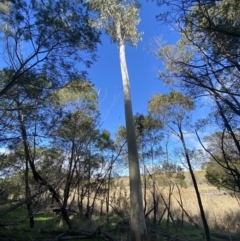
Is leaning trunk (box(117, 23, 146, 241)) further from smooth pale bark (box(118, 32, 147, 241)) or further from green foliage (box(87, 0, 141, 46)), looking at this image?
green foliage (box(87, 0, 141, 46))

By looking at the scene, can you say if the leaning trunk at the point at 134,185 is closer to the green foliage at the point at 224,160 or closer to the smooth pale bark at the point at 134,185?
the smooth pale bark at the point at 134,185

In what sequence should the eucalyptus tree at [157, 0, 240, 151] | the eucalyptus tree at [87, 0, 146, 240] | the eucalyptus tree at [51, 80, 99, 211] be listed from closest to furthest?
1. the eucalyptus tree at [157, 0, 240, 151]
2. the eucalyptus tree at [87, 0, 146, 240]
3. the eucalyptus tree at [51, 80, 99, 211]

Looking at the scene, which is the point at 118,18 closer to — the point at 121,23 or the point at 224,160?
the point at 121,23

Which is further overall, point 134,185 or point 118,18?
point 118,18

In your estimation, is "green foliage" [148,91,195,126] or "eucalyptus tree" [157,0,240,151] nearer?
"eucalyptus tree" [157,0,240,151]

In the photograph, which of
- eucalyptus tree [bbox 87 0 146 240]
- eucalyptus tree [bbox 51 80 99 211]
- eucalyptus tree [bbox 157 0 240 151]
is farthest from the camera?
eucalyptus tree [bbox 51 80 99 211]

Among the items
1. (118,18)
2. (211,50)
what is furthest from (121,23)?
(211,50)

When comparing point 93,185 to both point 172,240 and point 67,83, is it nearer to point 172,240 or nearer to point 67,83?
point 172,240

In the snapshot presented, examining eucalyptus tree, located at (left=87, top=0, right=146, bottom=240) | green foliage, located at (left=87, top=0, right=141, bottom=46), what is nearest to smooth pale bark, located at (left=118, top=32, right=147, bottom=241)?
eucalyptus tree, located at (left=87, top=0, right=146, bottom=240)

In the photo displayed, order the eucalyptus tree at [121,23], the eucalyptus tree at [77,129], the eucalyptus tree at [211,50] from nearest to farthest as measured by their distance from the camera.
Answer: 1. the eucalyptus tree at [211,50]
2. the eucalyptus tree at [121,23]
3. the eucalyptus tree at [77,129]

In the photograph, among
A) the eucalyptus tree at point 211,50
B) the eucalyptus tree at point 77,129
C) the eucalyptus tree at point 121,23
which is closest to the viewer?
the eucalyptus tree at point 211,50

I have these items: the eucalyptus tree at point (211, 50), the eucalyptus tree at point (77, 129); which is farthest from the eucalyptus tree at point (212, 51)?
the eucalyptus tree at point (77, 129)

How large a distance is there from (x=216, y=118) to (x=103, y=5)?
5195mm

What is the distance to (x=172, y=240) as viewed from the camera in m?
7.40
